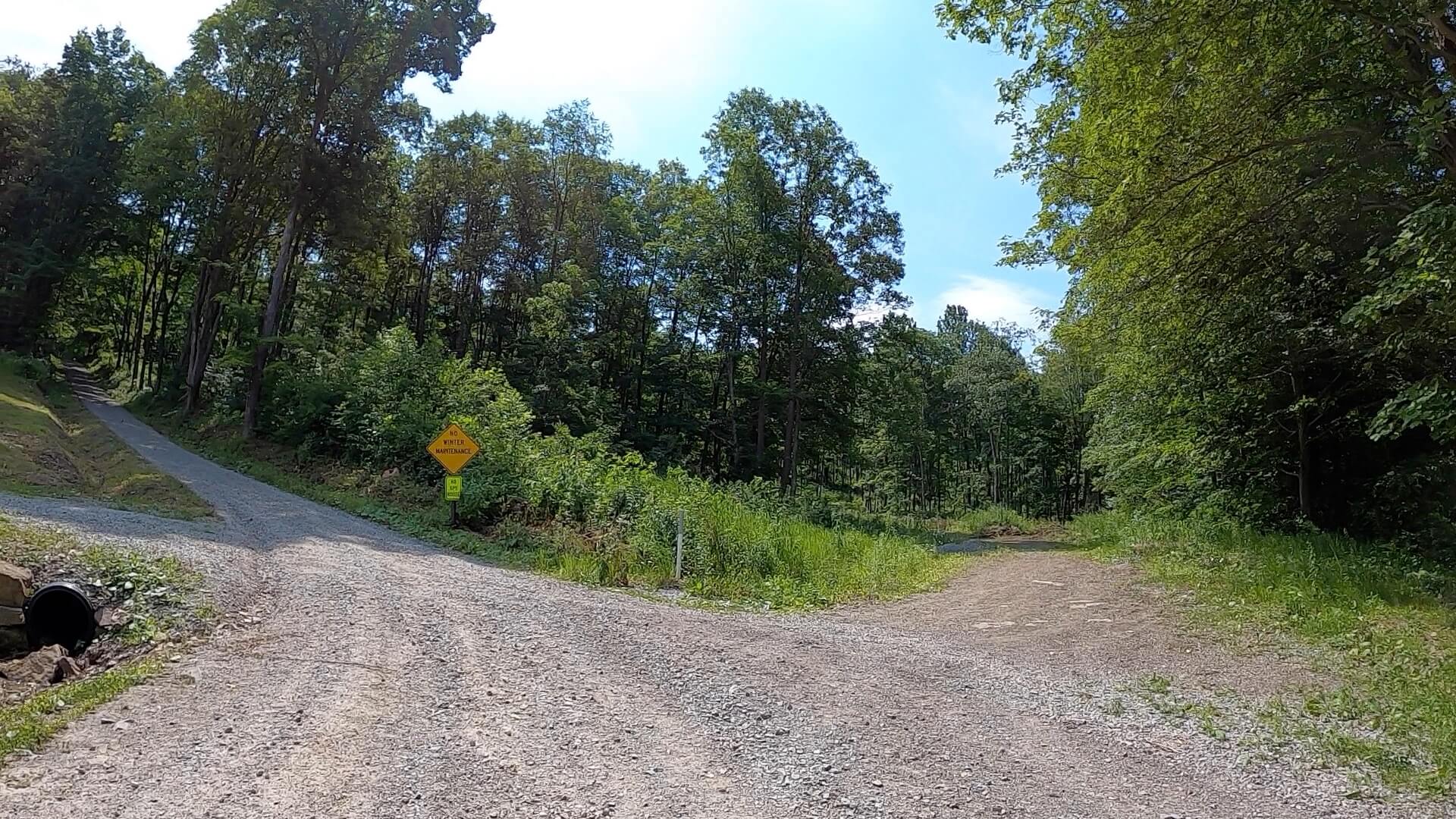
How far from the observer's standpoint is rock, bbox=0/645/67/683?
5111 millimetres

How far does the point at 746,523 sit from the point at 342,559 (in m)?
5.89

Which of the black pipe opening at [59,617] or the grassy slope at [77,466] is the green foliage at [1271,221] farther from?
the grassy slope at [77,466]

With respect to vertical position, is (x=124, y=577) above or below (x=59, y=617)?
above

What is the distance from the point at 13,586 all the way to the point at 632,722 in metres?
5.88

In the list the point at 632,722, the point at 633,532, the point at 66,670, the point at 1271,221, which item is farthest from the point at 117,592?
the point at 1271,221

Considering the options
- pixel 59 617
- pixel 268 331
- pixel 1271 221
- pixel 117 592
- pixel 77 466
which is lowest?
pixel 59 617

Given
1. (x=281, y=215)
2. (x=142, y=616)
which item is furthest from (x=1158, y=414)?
(x=281, y=215)

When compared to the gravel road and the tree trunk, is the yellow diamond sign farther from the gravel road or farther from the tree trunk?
the tree trunk

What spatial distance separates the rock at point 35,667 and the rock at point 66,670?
2 centimetres

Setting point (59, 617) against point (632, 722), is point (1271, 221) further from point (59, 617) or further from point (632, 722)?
point (59, 617)

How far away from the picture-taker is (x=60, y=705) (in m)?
4.29

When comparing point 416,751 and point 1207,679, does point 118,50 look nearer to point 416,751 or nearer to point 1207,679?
point 416,751

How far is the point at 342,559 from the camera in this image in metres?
9.26

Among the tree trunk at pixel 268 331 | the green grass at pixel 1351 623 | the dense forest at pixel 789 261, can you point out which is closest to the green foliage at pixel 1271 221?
the dense forest at pixel 789 261
